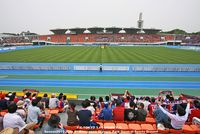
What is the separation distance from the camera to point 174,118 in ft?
17.1

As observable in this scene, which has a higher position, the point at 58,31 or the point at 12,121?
the point at 58,31

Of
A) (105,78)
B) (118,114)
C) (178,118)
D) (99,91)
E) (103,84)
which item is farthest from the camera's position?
(105,78)

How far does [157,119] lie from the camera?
6.01 m

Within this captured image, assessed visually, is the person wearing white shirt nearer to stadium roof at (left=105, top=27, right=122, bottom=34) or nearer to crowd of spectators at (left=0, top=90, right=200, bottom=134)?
crowd of spectators at (left=0, top=90, right=200, bottom=134)

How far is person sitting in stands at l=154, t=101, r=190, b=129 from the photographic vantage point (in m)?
5.19

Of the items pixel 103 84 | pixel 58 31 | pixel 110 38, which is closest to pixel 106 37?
pixel 110 38

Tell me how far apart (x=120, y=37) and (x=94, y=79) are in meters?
67.0

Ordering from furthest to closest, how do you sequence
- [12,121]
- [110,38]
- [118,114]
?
[110,38] < [118,114] < [12,121]

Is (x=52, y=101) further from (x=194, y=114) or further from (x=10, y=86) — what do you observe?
(x=10, y=86)

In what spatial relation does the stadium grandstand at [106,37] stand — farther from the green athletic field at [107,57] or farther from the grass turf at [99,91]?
the grass turf at [99,91]

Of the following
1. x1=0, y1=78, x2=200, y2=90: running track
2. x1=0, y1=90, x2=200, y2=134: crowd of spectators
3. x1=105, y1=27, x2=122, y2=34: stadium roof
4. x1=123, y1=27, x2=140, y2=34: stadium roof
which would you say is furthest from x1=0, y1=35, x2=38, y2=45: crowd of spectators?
x1=0, y1=90, x2=200, y2=134: crowd of spectators

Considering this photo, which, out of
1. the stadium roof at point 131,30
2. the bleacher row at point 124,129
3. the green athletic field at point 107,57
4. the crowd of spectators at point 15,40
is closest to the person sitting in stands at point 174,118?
the bleacher row at point 124,129

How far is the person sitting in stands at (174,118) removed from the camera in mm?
5188

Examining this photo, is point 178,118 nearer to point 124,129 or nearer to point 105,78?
point 124,129
